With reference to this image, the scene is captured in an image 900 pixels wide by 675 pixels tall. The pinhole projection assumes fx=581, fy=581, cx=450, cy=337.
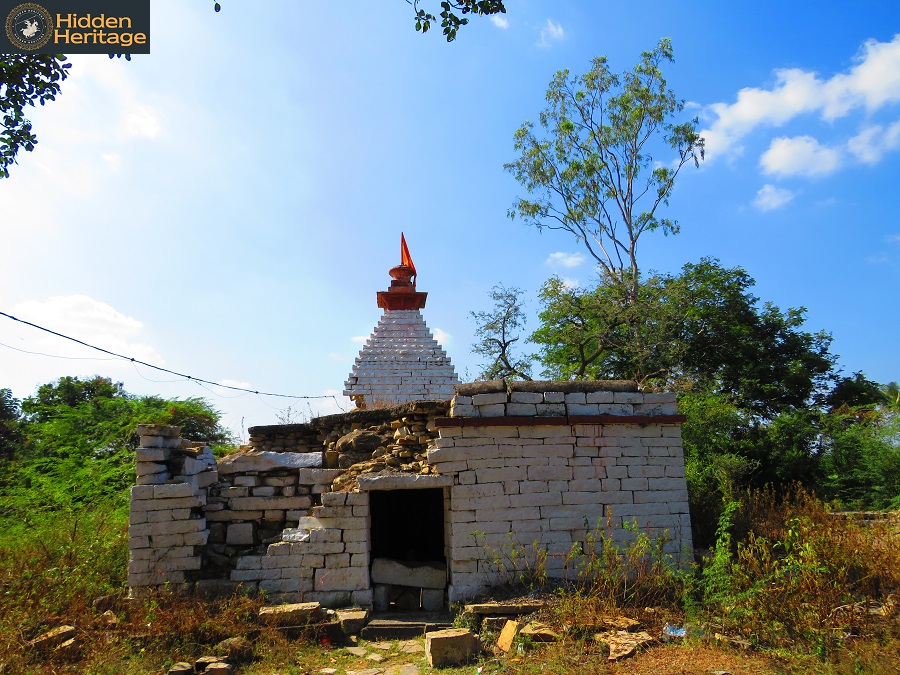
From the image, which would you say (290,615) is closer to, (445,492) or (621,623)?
(445,492)

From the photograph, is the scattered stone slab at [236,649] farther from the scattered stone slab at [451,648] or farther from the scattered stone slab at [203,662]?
the scattered stone slab at [451,648]

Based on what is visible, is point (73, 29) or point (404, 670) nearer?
point (404, 670)

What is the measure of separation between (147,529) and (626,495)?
5.65 meters

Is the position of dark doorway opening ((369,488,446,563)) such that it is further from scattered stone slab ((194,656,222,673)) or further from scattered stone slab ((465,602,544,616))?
scattered stone slab ((194,656,222,673))

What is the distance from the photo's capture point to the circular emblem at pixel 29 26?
6.75 metres

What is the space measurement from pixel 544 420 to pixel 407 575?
250cm

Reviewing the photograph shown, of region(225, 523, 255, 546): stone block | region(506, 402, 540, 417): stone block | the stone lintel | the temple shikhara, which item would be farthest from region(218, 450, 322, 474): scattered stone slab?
the temple shikhara

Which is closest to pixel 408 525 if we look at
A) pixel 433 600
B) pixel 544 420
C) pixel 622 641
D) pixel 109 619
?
pixel 433 600

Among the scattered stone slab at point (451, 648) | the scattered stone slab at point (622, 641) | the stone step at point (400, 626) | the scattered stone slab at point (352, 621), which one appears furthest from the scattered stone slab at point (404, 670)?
the scattered stone slab at point (622, 641)

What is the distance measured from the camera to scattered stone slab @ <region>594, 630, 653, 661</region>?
5227 mm

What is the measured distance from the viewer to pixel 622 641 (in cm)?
545

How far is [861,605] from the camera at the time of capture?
5555mm

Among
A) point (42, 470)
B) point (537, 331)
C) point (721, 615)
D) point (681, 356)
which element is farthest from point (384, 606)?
point (537, 331)

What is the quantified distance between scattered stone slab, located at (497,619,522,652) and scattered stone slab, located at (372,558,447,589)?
52.1 inches
